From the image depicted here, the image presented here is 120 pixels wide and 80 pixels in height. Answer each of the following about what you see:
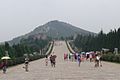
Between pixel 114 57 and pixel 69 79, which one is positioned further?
pixel 114 57

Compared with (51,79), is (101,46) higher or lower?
higher

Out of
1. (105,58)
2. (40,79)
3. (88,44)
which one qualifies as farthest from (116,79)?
(88,44)

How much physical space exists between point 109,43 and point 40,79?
65.5 meters

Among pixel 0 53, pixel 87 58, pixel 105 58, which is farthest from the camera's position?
pixel 87 58

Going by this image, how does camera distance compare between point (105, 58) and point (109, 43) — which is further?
point (109, 43)

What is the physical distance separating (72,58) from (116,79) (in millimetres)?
46115

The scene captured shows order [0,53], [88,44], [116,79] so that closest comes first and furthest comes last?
[116,79]
[0,53]
[88,44]

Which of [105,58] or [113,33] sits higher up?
[113,33]

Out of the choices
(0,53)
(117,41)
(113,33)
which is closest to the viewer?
(0,53)

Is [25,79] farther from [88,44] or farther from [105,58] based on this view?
[88,44]

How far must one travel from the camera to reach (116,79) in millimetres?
21344

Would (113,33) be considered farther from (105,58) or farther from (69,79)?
(69,79)

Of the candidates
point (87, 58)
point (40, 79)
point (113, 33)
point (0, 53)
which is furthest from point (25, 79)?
point (113, 33)

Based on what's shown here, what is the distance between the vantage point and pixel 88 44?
373 ft
